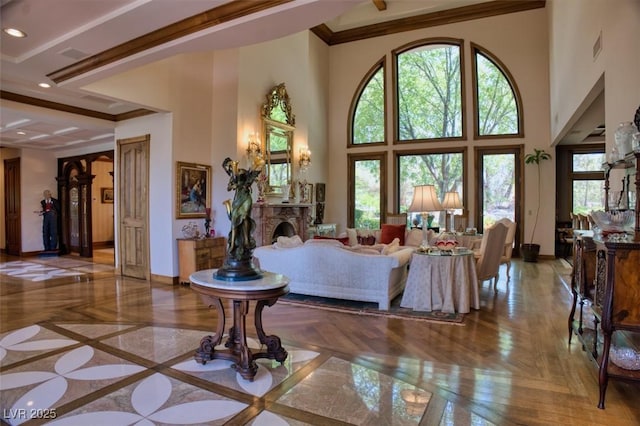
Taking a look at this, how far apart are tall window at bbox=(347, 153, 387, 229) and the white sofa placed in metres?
5.20

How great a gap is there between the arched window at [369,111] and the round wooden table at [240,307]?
325 inches

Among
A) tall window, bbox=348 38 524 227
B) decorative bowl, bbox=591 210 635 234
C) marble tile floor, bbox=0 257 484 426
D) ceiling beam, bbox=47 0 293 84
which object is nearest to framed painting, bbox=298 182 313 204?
tall window, bbox=348 38 524 227

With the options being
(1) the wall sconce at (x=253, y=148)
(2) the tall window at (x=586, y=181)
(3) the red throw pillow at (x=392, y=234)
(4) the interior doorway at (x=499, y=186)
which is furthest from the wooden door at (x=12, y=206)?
(2) the tall window at (x=586, y=181)

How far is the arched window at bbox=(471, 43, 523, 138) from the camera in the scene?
930 cm

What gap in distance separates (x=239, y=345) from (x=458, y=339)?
2.07 meters

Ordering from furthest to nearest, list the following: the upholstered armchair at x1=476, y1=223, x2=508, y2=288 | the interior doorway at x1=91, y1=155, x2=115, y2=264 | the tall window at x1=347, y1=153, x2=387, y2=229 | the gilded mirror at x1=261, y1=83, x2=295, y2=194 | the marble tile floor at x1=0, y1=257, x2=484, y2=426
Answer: the interior doorway at x1=91, y1=155, x2=115, y2=264 → the tall window at x1=347, y1=153, x2=387, y2=229 → the gilded mirror at x1=261, y1=83, x2=295, y2=194 → the upholstered armchair at x1=476, y1=223, x2=508, y2=288 → the marble tile floor at x1=0, y1=257, x2=484, y2=426

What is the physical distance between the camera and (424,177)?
33.4 feet

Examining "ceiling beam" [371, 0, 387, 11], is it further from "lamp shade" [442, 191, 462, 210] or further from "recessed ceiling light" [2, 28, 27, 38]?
"recessed ceiling light" [2, 28, 27, 38]

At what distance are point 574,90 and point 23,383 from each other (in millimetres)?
7113

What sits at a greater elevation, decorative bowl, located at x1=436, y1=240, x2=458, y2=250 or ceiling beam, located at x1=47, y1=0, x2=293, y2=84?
ceiling beam, located at x1=47, y1=0, x2=293, y2=84

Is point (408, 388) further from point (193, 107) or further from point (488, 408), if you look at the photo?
point (193, 107)

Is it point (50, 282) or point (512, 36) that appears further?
point (512, 36)

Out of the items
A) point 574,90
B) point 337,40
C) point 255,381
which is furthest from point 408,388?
point 337,40

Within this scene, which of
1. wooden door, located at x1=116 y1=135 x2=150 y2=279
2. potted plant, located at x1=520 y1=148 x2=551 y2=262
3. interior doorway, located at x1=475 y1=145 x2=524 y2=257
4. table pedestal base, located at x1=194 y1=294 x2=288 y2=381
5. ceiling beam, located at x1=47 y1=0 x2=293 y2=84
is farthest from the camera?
interior doorway, located at x1=475 y1=145 x2=524 y2=257
